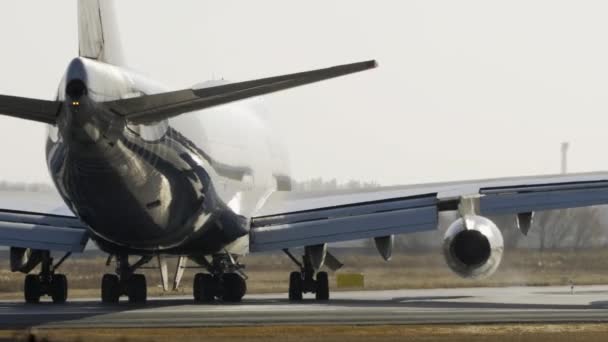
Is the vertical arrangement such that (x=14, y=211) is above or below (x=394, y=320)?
above

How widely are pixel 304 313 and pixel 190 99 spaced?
15.8ft

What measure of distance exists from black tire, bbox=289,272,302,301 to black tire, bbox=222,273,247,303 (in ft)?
6.29

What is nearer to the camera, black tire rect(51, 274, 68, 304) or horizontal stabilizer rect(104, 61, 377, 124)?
horizontal stabilizer rect(104, 61, 377, 124)

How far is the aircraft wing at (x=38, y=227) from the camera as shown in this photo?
34.1 metres

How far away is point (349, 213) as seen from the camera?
115ft

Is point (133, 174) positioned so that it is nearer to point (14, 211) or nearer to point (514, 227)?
point (14, 211)

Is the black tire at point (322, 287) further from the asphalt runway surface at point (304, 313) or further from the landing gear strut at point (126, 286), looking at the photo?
the landing gear strut at point (126, 286)

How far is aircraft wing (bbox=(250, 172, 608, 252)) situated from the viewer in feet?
112

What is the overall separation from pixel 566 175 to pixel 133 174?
35.1 ft

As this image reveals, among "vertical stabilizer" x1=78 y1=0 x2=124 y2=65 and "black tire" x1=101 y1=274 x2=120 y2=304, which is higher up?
"vertical stabilizer" x1=78 y1=0 x2=124 y2=65

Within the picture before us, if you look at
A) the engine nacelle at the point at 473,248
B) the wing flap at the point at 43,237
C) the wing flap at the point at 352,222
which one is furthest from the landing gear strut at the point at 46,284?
the engine nacelle at the point at 473,248

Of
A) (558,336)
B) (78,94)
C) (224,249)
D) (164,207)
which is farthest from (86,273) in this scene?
(558,336)

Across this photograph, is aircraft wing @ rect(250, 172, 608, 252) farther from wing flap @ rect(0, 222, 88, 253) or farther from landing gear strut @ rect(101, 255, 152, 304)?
wing flap @ rect(0, 222, 88, 253)

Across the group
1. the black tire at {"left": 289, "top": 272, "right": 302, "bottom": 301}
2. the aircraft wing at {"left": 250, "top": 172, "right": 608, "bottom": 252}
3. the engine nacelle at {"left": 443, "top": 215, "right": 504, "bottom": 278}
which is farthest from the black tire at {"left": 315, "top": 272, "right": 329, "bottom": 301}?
the engine nacelle at {"left": 443, "top": 215, "right": 504, "bottom": 278}
